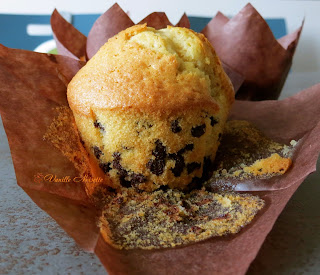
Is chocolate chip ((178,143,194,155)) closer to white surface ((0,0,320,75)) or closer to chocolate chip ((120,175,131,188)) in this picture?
chocolate chip ((120,175,131,188))

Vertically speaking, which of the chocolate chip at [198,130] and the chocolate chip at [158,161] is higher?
the chocolate chip at [198,130]

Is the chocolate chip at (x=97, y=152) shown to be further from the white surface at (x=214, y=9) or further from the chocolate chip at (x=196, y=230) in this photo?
the white surface at (x=214, y=9)

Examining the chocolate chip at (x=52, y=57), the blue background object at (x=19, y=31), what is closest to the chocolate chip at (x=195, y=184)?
the chocolate chip at (x=52, y=57)

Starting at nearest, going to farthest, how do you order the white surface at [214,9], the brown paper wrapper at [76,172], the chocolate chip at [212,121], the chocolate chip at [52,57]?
1. the brown paper wrapper at [76,172]
2. the chocolate chip at [212,121]
3. the chocolate chip at [52,57]
4. the white surface at [214,9]

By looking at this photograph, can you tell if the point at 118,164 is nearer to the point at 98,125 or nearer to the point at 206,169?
the point at 98,125

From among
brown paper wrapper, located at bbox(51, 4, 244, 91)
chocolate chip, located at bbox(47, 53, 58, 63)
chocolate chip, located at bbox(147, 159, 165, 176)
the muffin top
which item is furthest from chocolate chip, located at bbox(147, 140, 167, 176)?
brown paper wrapper, located at bbox(51, 4, 244, 91)

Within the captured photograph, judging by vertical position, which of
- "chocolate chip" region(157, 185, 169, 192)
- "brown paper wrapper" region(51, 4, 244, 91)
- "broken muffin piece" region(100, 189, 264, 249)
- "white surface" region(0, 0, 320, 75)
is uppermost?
"white surface" region(0, 0, 320, 75)

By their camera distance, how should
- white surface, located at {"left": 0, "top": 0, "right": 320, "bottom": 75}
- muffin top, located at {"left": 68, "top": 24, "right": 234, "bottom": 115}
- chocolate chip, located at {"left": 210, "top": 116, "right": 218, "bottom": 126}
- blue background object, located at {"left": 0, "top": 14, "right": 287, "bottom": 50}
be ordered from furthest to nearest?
white surface, located at {"left": 0, "top": 0, "right": 320, "bottom": 75}
blue background object, located at {"left": 0, "top": 14, "right": 287, "bottom": 50}
chocolate chip, located at {"left": 210, "top": 116, "right": 218, "bottom": 126}
muffin top, located at {"left": 68, "top": 24, "right": 234, "bottom": 115}

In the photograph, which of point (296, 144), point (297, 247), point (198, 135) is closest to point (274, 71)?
point (296, 144)
